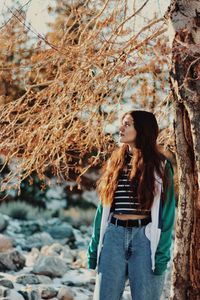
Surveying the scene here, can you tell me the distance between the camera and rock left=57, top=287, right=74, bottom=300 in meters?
7.11

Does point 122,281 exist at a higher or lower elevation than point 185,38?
lower

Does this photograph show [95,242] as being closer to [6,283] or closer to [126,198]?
[126,198]

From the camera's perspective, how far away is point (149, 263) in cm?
361

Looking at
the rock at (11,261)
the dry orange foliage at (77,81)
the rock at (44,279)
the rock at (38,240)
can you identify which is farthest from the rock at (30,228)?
the dry orange foliage at (77,81)

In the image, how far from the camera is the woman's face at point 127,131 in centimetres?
384

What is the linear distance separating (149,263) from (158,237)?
0.15 meters

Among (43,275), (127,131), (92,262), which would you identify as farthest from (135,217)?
(43,275)

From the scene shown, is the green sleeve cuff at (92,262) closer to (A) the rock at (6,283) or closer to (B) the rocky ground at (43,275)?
(B) the rocky ground at (43,275)

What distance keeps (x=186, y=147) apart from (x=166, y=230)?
694 mm

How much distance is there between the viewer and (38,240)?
42.0 ft

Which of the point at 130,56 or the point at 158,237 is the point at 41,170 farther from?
the point at 158,237

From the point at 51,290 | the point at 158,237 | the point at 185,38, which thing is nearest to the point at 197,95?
the point at 185,38

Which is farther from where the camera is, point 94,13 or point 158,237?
point 94,13

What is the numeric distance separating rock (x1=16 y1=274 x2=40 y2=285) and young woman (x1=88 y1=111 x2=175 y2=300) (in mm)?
3850
